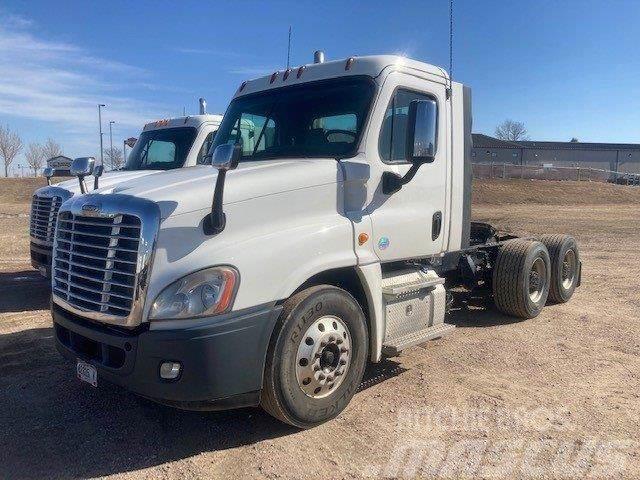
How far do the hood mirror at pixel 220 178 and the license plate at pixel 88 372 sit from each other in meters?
1.26

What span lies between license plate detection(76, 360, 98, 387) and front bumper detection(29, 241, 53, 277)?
4.24m

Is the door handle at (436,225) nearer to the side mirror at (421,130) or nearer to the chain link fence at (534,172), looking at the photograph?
the side mirror at (421,130)

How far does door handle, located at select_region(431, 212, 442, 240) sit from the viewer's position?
16.9ft

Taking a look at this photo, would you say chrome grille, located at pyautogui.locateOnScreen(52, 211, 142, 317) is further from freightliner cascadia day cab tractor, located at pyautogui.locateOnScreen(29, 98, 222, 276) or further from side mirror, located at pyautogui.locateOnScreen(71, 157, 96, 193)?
freightliner cascadia day cab tractor, located at pyautogui.locateOnScreen(29, 98, 222, 276)

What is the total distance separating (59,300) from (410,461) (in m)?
2.76

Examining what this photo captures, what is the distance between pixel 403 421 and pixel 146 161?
22.4 ft

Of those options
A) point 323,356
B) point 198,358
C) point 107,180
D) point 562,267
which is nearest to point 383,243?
point 323,356

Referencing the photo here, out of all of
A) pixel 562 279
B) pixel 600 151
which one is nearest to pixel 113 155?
pixel 562 279

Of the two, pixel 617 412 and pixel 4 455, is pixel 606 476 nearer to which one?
pixel 617 412

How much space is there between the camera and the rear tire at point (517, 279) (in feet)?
22.5

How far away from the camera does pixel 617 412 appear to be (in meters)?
4.29

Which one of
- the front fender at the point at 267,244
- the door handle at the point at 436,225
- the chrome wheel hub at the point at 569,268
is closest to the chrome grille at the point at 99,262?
the front fender at the point at 267,244

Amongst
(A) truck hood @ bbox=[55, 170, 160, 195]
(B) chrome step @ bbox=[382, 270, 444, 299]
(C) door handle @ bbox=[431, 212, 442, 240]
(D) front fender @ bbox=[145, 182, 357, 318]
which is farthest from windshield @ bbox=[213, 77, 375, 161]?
(A) truck hood @ bbox=[55, 170, 160, 195]

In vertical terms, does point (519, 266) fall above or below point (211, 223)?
below
